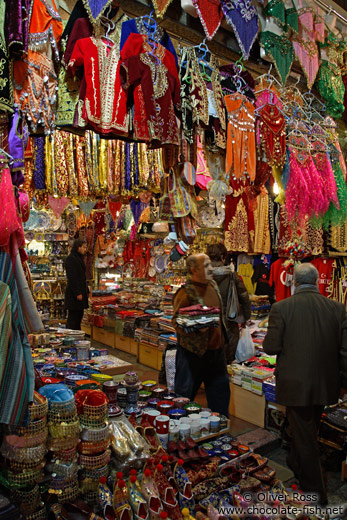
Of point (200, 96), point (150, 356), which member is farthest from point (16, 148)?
point (150, 356)

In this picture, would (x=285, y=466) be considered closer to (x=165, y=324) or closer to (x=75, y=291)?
(x=165, y=324)

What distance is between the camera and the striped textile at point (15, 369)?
1.50m

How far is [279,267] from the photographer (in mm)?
5727

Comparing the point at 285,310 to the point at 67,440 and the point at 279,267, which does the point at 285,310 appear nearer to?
the point at 67,440

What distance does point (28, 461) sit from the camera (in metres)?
1.53

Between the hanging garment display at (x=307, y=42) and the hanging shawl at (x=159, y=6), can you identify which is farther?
the hanging garment display at (x=307, y=42)

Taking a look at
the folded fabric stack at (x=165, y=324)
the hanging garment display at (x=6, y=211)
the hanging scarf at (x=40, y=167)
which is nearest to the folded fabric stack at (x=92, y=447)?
the hanging garment display at (x=6, y=211)

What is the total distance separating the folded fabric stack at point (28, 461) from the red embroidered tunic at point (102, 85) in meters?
1.77

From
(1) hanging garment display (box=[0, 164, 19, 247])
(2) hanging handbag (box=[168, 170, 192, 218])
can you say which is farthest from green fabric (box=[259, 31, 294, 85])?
(1) hanging garment display (box=[0, 164, 19, 247])

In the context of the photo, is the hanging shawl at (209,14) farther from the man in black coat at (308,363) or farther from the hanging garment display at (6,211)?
the hanging garment display at (6,211)

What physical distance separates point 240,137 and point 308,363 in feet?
6.49

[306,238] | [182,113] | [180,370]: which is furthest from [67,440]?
[306,238]

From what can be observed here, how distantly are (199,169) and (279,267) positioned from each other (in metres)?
2.38

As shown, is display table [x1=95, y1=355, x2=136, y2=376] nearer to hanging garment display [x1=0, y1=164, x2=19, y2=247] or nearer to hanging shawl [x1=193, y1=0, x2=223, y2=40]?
hanging garment display [x1=0, y1=164, x2=19, y2=247]
